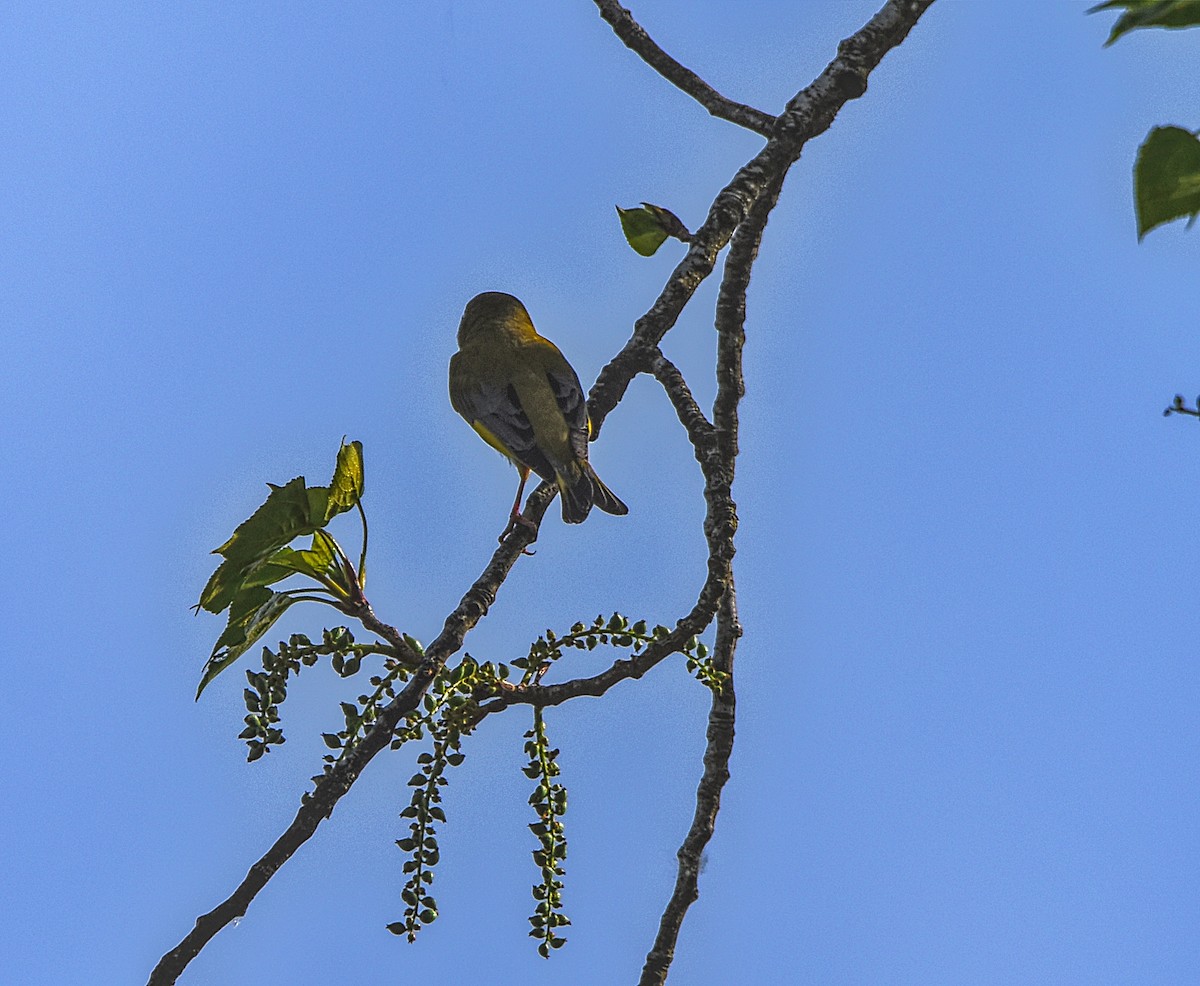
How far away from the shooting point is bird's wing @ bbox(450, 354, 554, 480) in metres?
6.55

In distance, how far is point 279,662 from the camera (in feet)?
10.00

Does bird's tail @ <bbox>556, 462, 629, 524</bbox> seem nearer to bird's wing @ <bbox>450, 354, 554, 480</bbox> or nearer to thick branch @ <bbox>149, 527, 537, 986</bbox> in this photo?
bird's wing @ <bbox>450, 354, 554, 480</bbox>

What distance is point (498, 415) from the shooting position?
7016mm

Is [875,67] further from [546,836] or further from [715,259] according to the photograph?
[546,836]

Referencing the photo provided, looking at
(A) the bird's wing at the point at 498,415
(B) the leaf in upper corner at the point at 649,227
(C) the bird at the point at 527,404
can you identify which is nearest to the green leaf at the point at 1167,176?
(B) the leaf in upper corner at the point at 649,227

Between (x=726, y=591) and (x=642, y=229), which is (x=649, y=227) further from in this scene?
(x=726, y=591)

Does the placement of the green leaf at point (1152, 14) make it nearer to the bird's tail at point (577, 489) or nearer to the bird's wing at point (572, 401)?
the bird's wing at point (572, 401)

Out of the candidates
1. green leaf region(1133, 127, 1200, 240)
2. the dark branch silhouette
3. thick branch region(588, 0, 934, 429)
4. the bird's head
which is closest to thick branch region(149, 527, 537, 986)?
the dark branch silhouette

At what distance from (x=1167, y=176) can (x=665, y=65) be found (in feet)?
11.3

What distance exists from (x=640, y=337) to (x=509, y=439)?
2384 mm

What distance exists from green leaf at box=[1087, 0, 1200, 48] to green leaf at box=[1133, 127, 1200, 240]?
5.3 inches

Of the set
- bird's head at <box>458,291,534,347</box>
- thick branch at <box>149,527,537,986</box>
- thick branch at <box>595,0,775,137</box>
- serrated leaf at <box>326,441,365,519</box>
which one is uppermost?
bird's head at <box>458,291,534,347</box>

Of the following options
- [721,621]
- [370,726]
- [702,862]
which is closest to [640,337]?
[721,621]

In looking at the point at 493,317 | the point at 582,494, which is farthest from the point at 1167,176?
the point at 493,317
